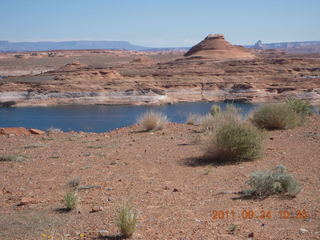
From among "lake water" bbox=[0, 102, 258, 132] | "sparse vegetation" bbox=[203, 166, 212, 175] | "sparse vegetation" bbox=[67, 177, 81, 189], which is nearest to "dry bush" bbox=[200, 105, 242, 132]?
"sparse vegetation" bbox=[203, 166, 212, 175]

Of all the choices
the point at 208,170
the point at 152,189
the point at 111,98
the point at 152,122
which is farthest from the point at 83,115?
the point at 152,189

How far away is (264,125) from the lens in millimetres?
11172

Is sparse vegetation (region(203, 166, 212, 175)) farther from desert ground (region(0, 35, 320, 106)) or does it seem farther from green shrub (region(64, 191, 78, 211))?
desert ground (region(0, 35, 320, 106))

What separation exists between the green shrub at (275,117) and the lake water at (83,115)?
16.3m

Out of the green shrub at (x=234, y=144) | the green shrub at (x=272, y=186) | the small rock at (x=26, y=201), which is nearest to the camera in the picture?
the green shrub at (x=272, y=186)

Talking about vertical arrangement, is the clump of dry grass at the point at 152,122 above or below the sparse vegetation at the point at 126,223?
below

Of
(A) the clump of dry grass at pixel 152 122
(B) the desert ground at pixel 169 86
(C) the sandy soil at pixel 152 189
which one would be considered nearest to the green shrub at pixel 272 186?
(C) the sandy soil at pixel 152 189

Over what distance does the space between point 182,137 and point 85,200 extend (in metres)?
5.59

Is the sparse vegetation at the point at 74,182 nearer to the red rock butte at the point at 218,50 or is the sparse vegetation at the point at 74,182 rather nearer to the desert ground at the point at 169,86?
the desert ground at the point at 169,86

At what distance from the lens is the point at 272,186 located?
5.14 meters

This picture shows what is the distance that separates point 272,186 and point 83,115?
32855 mm

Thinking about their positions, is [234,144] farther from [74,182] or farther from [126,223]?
[126,223]

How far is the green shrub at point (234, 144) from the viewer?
738 centimetres

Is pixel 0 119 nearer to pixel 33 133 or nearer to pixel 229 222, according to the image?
pixel 33 133
